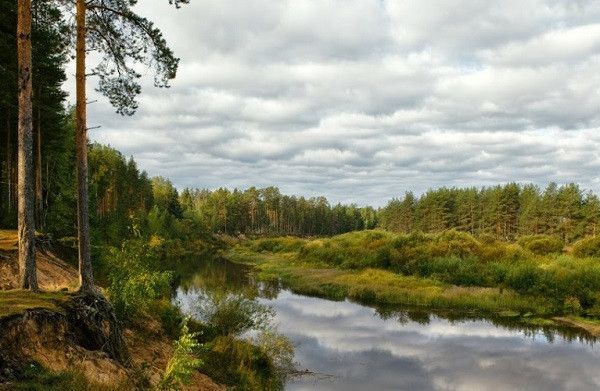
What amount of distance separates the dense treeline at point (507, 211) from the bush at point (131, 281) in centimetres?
9598

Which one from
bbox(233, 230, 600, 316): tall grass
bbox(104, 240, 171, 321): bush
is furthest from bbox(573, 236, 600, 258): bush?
bbox(104, 240, 171, 321): bush

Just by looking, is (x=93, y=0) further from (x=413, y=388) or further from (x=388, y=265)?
(x=388, y=265)

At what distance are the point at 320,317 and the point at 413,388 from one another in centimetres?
1390

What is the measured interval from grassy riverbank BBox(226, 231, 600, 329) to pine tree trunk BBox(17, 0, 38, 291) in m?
31.6

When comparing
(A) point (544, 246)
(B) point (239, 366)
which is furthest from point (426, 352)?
(A) point (544, 246)

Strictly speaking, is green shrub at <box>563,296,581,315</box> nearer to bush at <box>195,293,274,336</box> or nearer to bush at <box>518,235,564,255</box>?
bush at <box>518,235,564,255</box>

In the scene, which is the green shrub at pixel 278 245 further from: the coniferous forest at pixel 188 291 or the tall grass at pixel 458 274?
the tall grass at pixel 458 274

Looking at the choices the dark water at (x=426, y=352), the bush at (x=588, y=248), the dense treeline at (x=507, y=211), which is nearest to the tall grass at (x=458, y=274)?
the bush at (x=588, y=248)

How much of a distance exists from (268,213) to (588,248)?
401 ft

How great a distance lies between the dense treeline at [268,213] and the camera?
145750 mm

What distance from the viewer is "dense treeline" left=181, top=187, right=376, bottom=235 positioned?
478 feet

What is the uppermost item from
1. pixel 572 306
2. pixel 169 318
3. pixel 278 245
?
pixel 169 318

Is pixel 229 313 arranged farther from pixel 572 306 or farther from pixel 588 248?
pixel 588 248

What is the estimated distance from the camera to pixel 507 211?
11212 cm
